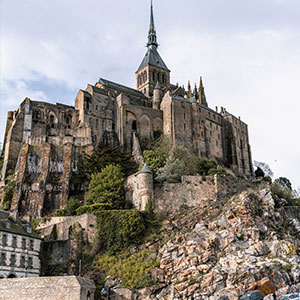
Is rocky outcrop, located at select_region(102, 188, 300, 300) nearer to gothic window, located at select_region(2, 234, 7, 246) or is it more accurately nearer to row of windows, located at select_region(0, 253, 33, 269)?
row of windows, located at select_region(0, 253, 33, 269)

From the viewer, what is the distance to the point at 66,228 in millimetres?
43469

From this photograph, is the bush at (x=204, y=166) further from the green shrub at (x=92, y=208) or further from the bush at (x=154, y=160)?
the green shrub at (x=92, y=208)

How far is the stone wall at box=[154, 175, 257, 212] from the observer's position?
46156 millimetres

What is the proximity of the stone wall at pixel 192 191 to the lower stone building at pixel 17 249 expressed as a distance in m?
13.0

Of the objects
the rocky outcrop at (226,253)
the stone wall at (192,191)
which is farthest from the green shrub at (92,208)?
the rocky outcrop at (226,253)

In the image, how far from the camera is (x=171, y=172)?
49.3 m

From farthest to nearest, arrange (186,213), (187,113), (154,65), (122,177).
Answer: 1. (154,65)
2. (187,113)
3. (122,177)
4. (186,213)

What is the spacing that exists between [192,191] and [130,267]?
12.0m

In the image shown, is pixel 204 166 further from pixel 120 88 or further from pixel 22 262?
pixel 120 88

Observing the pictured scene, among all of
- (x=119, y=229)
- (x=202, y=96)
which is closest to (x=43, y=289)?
(x=119, y=229)

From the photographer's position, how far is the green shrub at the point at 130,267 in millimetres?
37219

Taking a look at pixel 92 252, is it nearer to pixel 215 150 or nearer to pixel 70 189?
pixel 70 189

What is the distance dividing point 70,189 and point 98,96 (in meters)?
20.1

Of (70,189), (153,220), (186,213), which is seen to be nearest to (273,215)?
(186,213)
